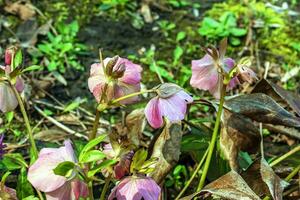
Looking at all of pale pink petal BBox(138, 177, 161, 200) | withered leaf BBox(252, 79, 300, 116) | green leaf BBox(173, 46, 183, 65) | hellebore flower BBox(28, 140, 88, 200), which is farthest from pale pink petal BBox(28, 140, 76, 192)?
green leaf BBox(173, 46, 183, 65)

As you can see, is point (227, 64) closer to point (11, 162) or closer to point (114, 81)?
point (114, 81)

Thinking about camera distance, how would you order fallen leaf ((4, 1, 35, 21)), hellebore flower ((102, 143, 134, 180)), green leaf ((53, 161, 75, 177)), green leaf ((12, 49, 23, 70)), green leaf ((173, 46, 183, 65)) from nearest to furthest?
green leaf ((53, 161, 75, 177))
hellebore flower ((102, 143, 134, 180))
green leaf ((12, 49, 23, 70))
green leaf ((173, 46, 183, 65))
fallen leaf ((4, 1, 35, 21))

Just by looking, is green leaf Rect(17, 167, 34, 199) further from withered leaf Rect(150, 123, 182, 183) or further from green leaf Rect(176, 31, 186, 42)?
green leaf Rect(176, 31, 186, 42)

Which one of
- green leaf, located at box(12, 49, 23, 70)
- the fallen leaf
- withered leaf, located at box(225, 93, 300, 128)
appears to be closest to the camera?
green leaf, located at box(12, 49, 23, 70)

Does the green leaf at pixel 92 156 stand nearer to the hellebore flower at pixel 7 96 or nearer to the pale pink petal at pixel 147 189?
the pale pink petal at pixel 147 189

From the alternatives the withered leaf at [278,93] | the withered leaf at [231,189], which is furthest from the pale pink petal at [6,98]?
the withered leaf at [278,93]

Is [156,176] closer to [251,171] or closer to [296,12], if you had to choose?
[251,171]

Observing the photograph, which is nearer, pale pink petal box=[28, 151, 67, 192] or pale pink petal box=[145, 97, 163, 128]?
pale pink petal box=[28, 151, 67, 192]
